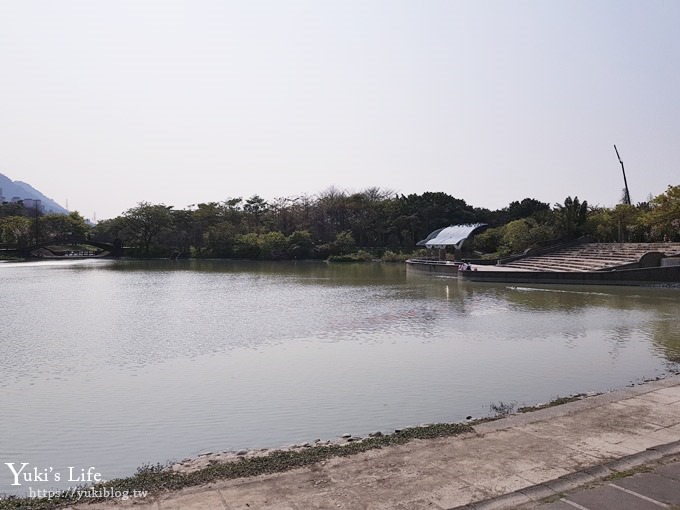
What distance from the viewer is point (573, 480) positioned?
15.8ft

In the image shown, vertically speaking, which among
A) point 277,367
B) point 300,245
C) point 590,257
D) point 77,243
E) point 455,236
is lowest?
point 277,367

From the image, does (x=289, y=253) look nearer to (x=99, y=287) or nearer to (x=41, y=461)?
(x=99, y=287)

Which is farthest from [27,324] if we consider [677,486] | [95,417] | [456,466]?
[677,486]

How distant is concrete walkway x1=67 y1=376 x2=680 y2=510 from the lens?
178 inches

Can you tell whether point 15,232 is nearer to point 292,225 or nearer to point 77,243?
point 77,243

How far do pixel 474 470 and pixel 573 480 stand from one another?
91 centimetres

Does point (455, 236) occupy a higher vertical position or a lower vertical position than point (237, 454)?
higher

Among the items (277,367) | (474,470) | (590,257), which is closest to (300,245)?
(590,257)

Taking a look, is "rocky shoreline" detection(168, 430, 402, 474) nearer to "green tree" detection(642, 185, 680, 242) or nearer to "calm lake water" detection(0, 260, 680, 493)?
"calm lake water" detection(0, 260, 680, 493)

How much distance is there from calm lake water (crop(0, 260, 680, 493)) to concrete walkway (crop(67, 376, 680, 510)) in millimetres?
1938

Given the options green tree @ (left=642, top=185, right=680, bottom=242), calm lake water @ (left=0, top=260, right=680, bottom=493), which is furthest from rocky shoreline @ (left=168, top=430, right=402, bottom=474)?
green tree @ (left=642, top=185, right=680, bottom=242)

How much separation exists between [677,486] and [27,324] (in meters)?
20.1

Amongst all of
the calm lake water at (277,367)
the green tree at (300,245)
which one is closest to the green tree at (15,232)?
the green tree at (300,245)

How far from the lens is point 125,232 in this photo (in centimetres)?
8500
